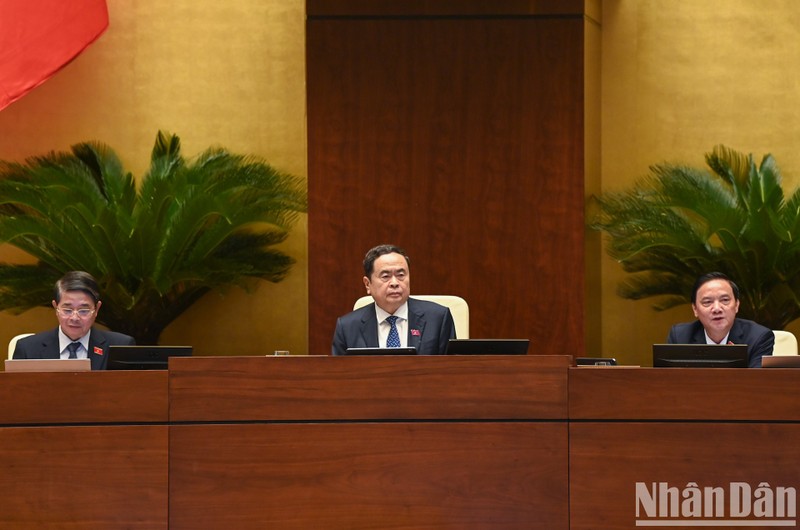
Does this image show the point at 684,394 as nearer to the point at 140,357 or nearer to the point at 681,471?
the point at 681,471

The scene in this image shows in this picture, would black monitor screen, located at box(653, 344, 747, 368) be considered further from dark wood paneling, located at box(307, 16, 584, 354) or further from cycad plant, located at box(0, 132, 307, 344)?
A: cycad plant, located at box(0, 132, 307, 344)

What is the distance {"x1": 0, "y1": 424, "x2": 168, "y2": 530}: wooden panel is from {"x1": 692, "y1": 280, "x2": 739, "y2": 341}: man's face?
2.94 m

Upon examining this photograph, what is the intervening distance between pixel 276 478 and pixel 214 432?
304mm

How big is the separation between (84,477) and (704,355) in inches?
100

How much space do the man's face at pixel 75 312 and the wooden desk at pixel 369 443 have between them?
1367mm

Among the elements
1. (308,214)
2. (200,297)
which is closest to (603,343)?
(308,214)

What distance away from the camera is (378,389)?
474cm

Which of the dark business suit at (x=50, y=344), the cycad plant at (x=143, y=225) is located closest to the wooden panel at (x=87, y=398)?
the dark business suit at (x=50, y=344)

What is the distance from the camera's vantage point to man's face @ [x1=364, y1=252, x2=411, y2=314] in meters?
6.23

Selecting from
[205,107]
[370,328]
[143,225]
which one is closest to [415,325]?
[370,328]

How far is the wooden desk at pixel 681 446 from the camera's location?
4613 mm

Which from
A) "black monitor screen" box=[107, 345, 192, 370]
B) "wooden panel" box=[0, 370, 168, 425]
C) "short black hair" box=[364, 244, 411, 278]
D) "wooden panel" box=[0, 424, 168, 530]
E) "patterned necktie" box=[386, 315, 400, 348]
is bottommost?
"wooden panel" box=[0, 424, 168, 530]

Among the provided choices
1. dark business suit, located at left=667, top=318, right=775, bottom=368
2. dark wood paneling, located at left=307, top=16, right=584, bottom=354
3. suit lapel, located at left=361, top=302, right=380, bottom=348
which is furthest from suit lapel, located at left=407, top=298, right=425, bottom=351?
dark wood paneling, located at left=307, top=16, right=584, bottom=354

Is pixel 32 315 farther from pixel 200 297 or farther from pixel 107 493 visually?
pixel 107 493
